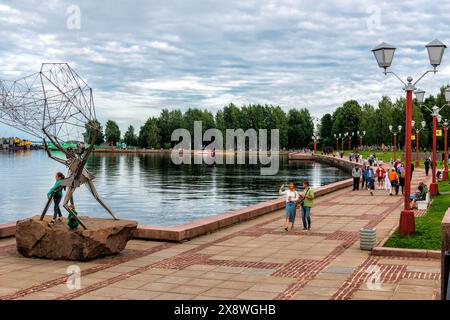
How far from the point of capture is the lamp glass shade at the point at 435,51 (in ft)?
55.1

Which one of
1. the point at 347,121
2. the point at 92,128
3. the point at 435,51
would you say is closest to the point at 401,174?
the point at 435,51

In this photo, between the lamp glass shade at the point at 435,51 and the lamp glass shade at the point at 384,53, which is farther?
the lamp glass shade at the point at 435,51

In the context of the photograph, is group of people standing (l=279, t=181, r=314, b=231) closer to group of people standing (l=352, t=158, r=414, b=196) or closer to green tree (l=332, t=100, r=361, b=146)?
group of people standing (l=352, t=158, r=414, b=196)

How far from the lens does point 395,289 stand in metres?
10.0

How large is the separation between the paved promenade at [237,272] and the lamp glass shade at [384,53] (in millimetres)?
5164

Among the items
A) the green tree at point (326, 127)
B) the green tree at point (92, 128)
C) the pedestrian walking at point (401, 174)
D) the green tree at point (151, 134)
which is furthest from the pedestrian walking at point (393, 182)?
the green tree at point (151, 134)

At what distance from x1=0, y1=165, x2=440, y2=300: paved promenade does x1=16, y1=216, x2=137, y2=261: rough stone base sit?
25cm

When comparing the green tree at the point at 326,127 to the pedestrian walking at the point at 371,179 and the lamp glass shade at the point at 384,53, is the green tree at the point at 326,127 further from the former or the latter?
the lamp glass shade at the point at 384,53

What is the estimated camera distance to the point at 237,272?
11.6 meters

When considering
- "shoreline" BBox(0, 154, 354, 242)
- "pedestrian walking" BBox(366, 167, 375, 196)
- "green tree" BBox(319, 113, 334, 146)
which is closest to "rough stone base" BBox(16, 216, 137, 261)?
"shoreline" BBox(0, 154, 354, 242)

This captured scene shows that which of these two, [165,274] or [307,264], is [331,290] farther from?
[165,274]

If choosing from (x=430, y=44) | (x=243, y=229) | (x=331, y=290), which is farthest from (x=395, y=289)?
(x=430, y=44)

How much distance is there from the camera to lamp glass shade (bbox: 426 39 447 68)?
16781mm
